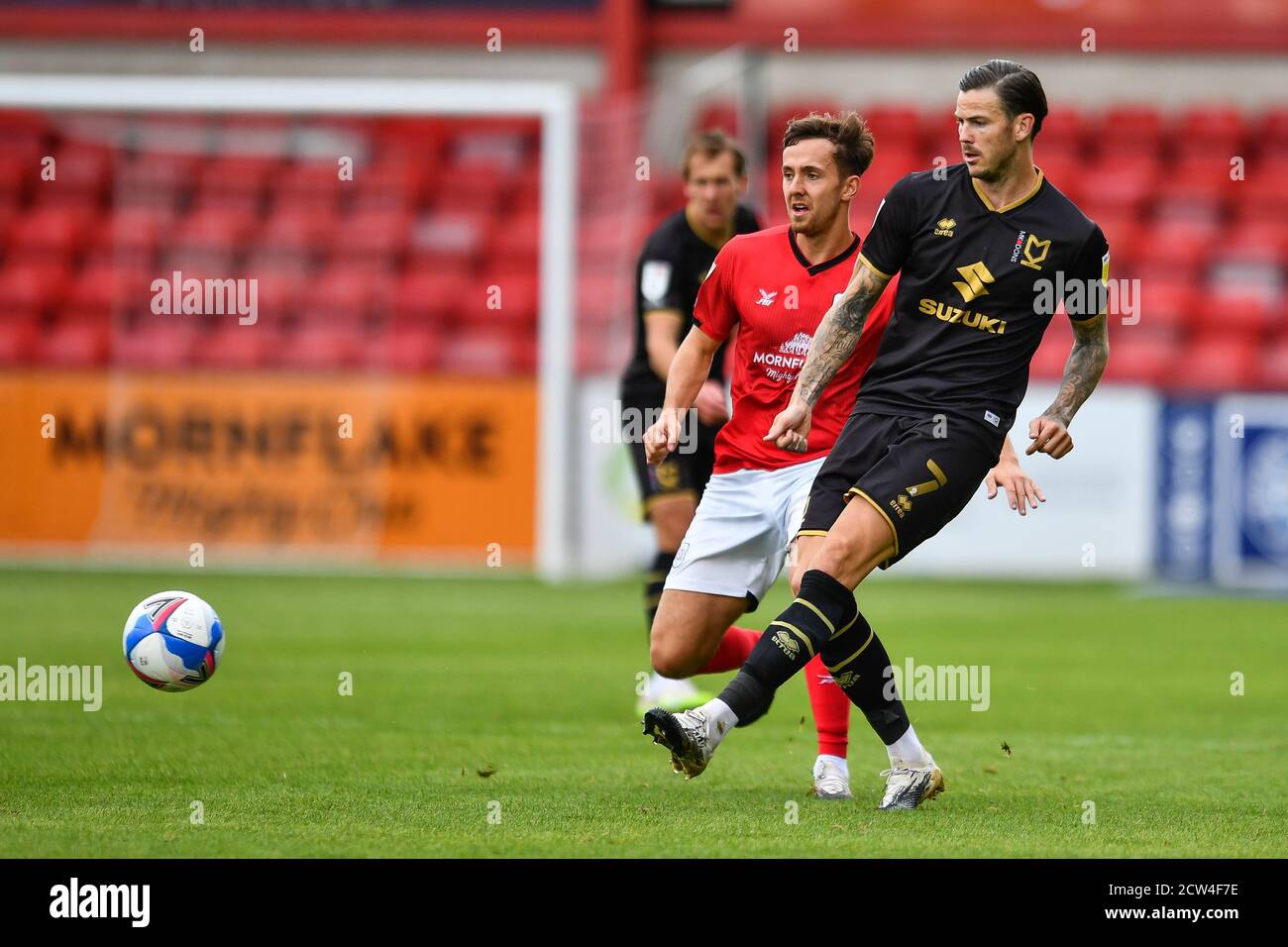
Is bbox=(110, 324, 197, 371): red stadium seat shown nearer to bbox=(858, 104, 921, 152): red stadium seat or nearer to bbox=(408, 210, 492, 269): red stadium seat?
bbox=(408, 210, 492, 269): red stadium seat

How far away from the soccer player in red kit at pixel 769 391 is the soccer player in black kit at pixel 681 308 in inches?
50.5

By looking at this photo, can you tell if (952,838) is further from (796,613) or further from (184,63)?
(184,63)

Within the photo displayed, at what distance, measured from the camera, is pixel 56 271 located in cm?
1672

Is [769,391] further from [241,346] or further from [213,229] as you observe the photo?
[213,229]

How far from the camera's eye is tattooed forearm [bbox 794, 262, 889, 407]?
18.4 ft

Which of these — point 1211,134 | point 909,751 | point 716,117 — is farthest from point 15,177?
point 909,751

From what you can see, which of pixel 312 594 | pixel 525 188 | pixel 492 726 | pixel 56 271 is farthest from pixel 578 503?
pixel 492 726

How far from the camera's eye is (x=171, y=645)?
6418mm

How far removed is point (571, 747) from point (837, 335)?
7.01 feet

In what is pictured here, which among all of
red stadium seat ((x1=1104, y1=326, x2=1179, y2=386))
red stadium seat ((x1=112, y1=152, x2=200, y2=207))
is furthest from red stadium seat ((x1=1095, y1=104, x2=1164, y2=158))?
red stadium seat ((x1=112, y1=152, x2=200, y2=207))

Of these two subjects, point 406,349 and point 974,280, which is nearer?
point 974,280

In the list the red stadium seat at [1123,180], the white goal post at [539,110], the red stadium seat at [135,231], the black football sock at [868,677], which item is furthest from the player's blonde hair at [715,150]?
the red stadium seat at [1123,180]

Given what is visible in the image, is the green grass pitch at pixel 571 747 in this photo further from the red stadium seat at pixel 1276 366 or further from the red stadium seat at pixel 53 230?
the red stadium seat at pixel 53 230

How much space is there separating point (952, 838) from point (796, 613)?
2.58ft
